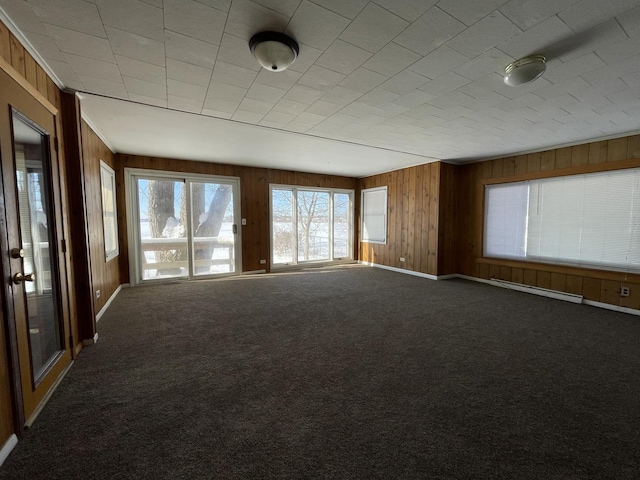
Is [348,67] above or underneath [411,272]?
above

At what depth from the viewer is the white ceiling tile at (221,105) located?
267cm

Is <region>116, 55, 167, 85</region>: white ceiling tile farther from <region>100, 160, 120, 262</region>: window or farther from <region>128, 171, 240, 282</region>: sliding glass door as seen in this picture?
<region>128, 171, 240, 282</region>: sliding glass door

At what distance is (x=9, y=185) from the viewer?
1548 millimetres

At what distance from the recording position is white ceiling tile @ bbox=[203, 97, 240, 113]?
8.75 ft

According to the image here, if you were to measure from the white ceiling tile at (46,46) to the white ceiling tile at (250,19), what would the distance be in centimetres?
122

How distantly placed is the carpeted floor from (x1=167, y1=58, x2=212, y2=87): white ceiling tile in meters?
2.39

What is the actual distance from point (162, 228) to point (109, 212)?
1026mm

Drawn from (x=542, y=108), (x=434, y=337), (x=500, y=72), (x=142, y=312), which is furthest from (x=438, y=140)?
(x=142, y=312)

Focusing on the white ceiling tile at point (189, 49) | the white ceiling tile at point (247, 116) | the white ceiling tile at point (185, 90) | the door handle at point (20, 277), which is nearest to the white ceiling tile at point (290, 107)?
the white ceiling tile at point (247, 116)

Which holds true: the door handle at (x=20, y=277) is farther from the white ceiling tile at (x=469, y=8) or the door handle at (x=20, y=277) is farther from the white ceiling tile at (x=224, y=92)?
the white ceiling tile at (x=469, y=8)

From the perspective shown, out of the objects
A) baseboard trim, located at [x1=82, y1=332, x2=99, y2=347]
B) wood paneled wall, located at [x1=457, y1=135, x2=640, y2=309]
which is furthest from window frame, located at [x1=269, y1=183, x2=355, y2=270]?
baseboard trim, located at [x1=82, y1=332, x2=99, y2=347]

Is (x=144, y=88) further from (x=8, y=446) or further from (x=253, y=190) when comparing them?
(x=253, y=190)

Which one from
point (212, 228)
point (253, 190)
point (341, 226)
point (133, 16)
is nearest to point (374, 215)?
point (341, 226)

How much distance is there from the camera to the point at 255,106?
2809 mm
